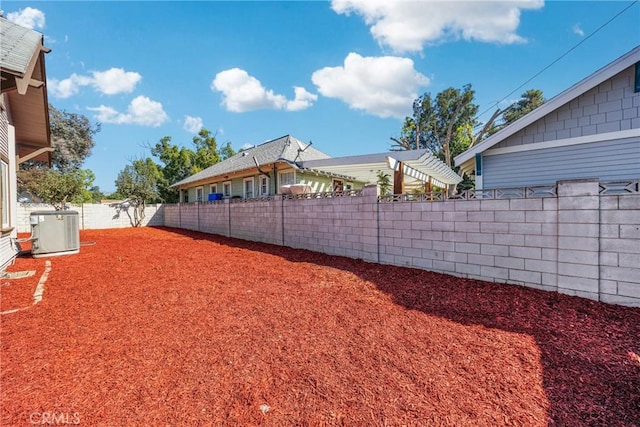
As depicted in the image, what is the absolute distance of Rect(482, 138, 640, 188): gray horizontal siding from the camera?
17.5 feet

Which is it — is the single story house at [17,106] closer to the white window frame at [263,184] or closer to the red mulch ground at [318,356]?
the red mulch ground at [318,356]

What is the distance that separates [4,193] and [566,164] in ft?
40.9

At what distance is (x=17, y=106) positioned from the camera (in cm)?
695

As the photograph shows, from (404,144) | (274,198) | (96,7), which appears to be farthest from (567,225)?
(404,144)

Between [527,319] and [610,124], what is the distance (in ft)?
17.0

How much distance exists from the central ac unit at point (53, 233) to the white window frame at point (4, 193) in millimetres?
1292

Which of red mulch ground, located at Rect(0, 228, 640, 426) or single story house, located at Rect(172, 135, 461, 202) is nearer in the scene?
red mulch ground, located at Rect(0, 228, 640, 426)

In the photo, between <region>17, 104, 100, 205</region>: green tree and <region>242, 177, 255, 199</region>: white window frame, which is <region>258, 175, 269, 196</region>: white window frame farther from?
<region>17, 104, 100, 205</region>: green tree

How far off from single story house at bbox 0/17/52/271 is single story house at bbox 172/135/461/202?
638 centimetres

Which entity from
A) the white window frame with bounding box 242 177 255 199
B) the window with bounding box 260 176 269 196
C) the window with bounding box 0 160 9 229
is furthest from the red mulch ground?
the white window frame with bounding box 242 177 255 199

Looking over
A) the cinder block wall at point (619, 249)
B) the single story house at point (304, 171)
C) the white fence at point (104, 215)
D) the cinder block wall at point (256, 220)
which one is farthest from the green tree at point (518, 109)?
the white fence at point (104, 215)

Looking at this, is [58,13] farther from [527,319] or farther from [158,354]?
[527,319]

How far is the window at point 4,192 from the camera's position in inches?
211

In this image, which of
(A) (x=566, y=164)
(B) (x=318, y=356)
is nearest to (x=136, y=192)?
(B) (x=318, y=356)
